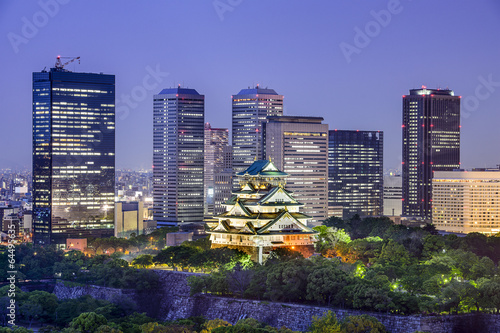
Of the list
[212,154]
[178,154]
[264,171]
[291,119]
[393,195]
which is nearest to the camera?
[264,171]

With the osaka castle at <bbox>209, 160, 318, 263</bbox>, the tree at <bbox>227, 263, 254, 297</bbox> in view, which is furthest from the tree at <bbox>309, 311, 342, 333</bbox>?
the osaka castle at <bbox>209, 160, 318, 263</bbox>

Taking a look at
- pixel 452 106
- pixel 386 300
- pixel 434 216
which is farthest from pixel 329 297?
pixel 452 106

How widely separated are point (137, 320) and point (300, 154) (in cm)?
7039

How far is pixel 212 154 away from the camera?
7234 inches

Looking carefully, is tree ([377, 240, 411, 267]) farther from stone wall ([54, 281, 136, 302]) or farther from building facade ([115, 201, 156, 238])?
building facade ([115, 201, 156, 238])

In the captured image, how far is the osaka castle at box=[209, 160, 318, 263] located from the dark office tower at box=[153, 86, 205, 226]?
6419cm

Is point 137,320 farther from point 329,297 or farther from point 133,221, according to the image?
point 133,221

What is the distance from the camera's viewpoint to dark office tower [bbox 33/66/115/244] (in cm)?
11662

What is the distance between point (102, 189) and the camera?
121000 mm

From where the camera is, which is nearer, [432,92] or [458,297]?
[458,297]

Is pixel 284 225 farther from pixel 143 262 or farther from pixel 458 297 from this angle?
pixel 458 297

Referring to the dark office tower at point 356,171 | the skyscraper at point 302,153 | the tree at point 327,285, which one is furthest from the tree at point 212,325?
the dark office tower at point 356,171

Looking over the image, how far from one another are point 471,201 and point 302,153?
2924 cm

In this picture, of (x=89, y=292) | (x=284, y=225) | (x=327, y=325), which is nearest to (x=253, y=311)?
(x=327, y=325)
